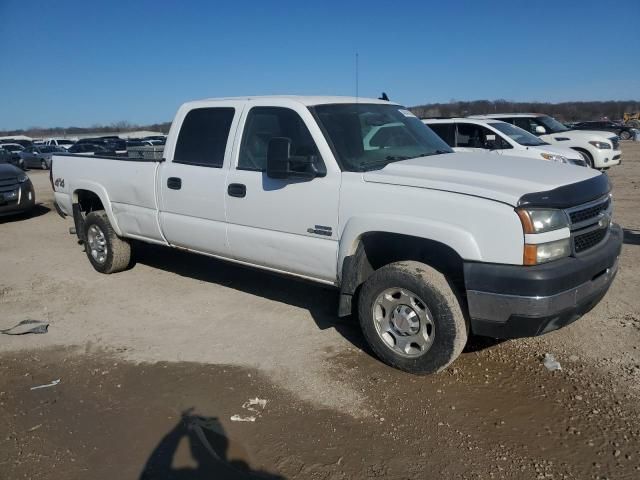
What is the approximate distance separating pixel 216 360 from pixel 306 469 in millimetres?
1573

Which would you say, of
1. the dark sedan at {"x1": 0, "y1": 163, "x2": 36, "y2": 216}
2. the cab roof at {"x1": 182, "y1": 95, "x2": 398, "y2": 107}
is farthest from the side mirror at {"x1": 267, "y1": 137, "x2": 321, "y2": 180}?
the dark sedan at {"x1": 0, "y1": 163, "x2": 36, "y2": 216}

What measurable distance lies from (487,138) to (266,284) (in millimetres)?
7171

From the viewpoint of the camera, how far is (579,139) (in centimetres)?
1566

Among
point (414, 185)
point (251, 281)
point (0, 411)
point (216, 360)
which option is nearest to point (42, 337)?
point (0, 411)

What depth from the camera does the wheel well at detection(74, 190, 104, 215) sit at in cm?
678

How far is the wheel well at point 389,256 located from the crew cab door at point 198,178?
56.1 inches

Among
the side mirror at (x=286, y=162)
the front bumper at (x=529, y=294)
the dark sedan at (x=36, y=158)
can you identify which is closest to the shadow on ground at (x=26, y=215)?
the side mirror at (x=286, y=162)

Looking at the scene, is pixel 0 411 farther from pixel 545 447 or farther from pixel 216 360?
pixel 545 447

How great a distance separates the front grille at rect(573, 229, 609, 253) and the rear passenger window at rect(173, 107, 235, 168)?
→ 299 cm

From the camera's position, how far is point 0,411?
366cm

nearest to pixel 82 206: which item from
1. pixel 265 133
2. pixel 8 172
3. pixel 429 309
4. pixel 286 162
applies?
pixel 265 133

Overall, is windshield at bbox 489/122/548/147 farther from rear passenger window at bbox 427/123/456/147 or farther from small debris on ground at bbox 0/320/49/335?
small debris on ground at bbox 0/320/49/335

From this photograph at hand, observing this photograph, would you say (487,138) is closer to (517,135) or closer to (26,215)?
(517,135)

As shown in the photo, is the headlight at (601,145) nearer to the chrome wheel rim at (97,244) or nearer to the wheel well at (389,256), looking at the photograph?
the wheel well at (389,256)
